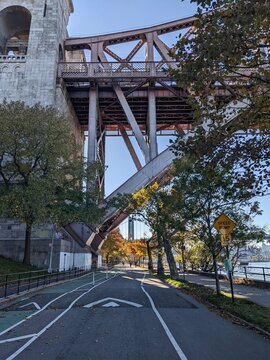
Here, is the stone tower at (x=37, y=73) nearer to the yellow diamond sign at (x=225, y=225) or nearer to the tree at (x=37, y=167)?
the tree at (x=37, y=167)

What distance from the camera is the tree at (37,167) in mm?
22922

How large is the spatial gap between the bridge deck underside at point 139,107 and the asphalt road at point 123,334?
27.9 meters

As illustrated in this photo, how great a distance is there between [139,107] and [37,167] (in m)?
23.5

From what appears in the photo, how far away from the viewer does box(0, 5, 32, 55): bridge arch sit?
136ft

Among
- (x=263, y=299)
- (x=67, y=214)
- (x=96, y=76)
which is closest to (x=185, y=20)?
(x=96, y=76)

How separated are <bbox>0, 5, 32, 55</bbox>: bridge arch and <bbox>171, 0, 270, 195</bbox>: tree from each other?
1577 inches

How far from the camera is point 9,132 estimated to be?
24516 millimetres

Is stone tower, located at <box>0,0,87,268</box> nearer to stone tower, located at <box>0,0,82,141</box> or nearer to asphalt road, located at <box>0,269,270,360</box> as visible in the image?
stone tower, located at <box>0,0,82,141</box>

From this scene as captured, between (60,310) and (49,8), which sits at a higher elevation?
(49,8)

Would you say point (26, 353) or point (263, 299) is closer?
point (26, 353)

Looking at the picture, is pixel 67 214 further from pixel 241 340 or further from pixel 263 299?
pixel 241 340

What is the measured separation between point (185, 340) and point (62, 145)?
69.2 ft

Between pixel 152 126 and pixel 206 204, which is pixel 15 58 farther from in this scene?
pixel 206 204

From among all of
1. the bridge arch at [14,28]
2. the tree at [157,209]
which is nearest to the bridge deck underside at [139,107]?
the bridge arch at [14,28]
